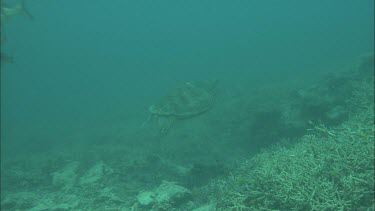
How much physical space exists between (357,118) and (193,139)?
236 inches

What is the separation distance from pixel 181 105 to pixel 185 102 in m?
0.17

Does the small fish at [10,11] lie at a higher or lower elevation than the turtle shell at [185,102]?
higher

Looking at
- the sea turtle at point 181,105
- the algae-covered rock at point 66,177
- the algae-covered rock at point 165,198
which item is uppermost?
the algae-covered rock at point 66,177

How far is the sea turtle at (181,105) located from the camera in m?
10.9

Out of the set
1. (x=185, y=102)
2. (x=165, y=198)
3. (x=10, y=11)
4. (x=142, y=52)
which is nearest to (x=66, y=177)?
(x=185, y=102)

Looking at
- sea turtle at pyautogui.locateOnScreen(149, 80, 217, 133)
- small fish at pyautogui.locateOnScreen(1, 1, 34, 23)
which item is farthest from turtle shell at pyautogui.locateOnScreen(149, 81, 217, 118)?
small fish at pyautogui.locateOnScreen(1, 1, 34, 23)

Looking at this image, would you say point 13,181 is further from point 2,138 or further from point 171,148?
point 2,138

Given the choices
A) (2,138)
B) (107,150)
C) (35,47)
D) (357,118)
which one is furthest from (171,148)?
(35,47)

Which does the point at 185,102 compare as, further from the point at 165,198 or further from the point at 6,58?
the point at 6,58

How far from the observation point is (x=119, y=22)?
192375 millimetres

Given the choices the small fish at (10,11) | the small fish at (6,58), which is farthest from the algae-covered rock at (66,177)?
the small fish at (10,11)

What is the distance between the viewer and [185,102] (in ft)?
36.2

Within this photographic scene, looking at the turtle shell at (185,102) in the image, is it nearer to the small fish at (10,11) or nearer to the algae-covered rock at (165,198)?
the algae-covered rock at (165,198)

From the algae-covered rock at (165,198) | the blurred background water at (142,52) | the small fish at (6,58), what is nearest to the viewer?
the algae-covered rock at (165,198)
